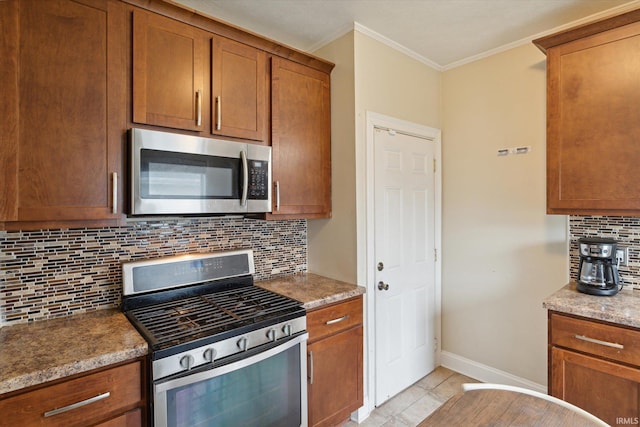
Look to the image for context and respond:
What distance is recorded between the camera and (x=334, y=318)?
1.97m

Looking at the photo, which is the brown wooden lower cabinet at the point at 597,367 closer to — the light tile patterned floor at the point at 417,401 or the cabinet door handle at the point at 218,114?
the light tile patterned floor at the point at 417,401

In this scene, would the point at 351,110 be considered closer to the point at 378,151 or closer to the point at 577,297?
the point at 378,151

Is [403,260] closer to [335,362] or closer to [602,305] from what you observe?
[335,362]

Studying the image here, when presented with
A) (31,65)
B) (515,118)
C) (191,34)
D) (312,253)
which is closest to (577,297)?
(515,118)

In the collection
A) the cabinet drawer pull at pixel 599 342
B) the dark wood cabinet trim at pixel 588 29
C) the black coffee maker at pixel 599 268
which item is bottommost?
the cabinet drawer pull at pixel 599 342

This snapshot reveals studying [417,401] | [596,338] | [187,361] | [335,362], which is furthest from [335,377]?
[596,338]

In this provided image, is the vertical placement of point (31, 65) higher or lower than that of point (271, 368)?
higher

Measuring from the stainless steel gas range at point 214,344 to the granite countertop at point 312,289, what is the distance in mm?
115

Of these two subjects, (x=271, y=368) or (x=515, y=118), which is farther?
(x=515, y=118)

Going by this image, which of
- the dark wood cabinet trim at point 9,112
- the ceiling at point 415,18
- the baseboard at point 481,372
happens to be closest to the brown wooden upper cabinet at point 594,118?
the ceiling at point 415,18

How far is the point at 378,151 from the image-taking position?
233cm

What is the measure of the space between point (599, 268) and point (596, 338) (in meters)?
0.46

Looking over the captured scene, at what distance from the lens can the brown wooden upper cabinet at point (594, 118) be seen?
5.66 ft

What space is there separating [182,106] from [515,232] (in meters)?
2.40
